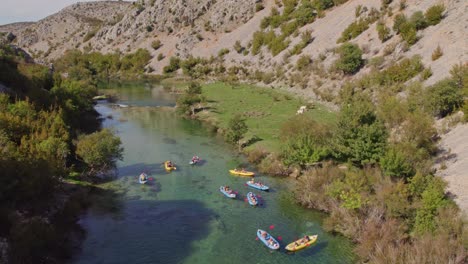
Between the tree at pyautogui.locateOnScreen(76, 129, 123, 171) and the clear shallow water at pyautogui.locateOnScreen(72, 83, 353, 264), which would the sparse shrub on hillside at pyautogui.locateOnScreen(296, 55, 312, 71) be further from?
the tree at pyautogui.locateOnScreen(76, 129, 123, 171)

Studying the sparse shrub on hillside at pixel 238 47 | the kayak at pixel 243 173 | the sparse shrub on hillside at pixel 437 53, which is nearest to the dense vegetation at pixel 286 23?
the sparse shrub on hillside at pixel 238 47

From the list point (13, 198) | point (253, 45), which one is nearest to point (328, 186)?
point (13, 198)

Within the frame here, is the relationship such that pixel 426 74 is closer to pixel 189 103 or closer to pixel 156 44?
pixel 189 103

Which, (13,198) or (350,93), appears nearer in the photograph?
(13,198)

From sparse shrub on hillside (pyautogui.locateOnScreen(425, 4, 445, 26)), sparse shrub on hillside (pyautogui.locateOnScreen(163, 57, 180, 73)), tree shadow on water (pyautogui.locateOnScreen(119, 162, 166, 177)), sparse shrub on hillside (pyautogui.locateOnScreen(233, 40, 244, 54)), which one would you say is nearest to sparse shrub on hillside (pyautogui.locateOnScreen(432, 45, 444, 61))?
sparse shrub on hillside (pyautogui.locateOnScreen(425, 4, 445, 26))

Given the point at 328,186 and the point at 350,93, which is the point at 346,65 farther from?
the point at 328,186
